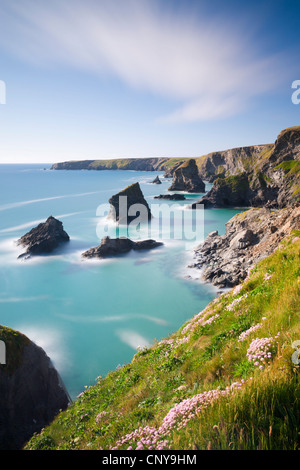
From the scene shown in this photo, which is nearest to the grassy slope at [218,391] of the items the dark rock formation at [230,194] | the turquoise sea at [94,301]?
the turquoise sea at [94,301]

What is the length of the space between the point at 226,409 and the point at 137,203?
64.5m

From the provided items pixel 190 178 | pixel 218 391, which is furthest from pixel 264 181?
pixel 218 391

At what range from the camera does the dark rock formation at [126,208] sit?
63.5m

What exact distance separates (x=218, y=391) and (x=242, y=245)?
30.5 m

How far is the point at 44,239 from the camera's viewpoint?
144 ft

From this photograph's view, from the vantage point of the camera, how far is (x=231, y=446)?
2.85 metres

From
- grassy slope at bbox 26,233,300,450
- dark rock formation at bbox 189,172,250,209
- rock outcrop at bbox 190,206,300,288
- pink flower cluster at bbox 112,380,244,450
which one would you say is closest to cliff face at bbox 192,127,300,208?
dark rock formation at bbox 189,172,250,209

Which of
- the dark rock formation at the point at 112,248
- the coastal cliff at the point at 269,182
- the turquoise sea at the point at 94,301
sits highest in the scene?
the coastal cliff at the point at 269,182

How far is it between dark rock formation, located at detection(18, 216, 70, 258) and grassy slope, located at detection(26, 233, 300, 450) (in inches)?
1449

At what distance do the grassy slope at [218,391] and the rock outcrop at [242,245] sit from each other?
15988mm

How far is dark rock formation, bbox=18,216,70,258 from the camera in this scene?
43.0 meters

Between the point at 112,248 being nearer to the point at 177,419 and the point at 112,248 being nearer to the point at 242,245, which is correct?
the point at 242,245

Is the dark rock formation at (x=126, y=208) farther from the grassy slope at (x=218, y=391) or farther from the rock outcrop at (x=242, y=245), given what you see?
the grassy slope at (x=218, y=391)

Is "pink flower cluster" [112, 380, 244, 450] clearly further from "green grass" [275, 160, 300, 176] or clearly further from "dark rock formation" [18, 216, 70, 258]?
"green grass" [275, 160, 300, 176]
